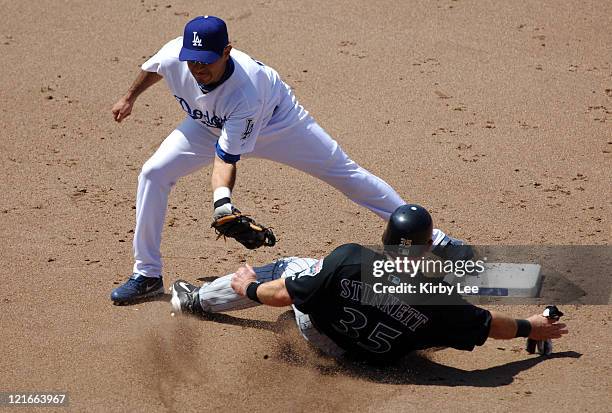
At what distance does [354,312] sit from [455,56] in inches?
207

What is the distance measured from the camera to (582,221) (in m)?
7.21

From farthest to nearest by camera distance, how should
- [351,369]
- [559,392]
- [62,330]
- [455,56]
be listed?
[455,56] → [62,330] → [351,369] → [559,392]

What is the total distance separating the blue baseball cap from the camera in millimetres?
5523

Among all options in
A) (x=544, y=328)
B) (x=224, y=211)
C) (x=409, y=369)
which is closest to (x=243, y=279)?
(x=224, y=211)

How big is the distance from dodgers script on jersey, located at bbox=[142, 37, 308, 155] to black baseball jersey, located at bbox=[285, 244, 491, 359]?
3.53 ft

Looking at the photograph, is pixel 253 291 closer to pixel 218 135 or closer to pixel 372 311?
pixel 372 311

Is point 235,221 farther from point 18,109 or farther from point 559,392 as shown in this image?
point 18,109

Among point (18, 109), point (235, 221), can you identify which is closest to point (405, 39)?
point (18, 109)

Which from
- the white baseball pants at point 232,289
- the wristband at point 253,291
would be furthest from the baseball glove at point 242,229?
the wristband at point 253,291

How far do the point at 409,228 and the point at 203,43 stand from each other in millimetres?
1680

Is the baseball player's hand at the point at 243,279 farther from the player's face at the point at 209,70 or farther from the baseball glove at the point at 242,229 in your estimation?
the player's face at the point at 209,70

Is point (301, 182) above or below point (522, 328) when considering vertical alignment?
above

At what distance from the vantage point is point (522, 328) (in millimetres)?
5102

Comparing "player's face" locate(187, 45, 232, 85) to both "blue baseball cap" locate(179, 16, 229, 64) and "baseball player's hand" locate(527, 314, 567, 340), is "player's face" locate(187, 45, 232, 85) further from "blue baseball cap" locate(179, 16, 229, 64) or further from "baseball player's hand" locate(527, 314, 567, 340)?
"baseball player's hand" locate(527, 314, 567, 340)
